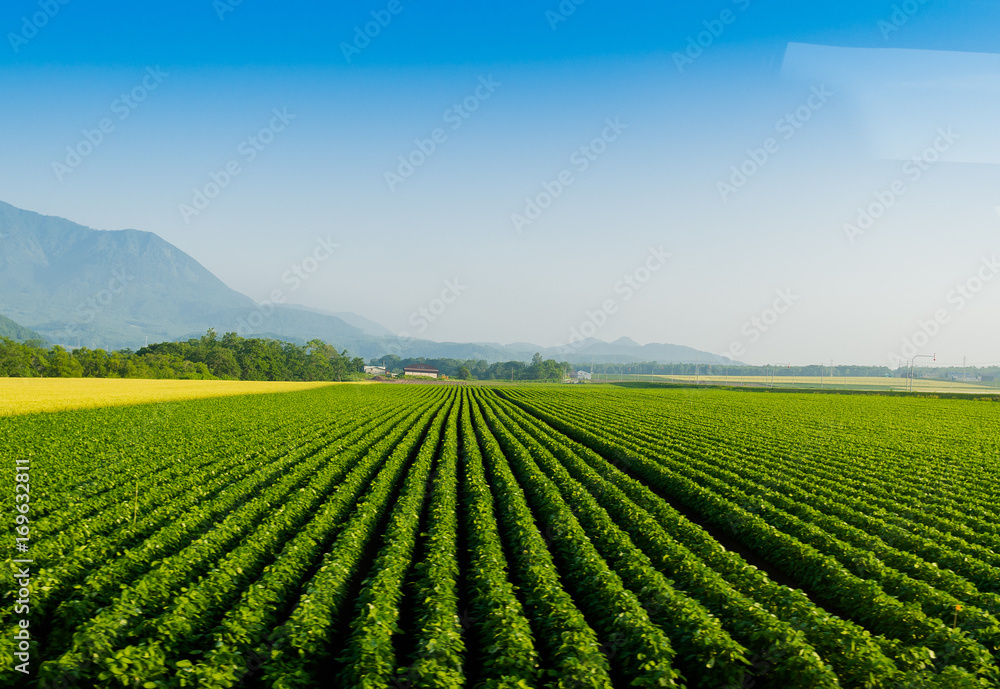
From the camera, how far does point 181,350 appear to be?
126 m

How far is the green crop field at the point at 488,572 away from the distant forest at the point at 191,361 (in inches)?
3613

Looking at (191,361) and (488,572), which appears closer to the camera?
(488,572)

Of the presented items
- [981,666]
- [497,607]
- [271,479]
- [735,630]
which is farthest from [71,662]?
[981,666]

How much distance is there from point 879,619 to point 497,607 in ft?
21.5

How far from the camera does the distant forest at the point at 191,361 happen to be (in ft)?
296

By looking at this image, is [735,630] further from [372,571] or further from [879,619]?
[372,571]

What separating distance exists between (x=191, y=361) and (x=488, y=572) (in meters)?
136

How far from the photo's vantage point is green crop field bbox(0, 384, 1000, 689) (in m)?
6.41

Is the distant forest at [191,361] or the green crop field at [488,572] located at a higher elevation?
the distant forest at [191,361]

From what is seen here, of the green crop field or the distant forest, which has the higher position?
the distant forest

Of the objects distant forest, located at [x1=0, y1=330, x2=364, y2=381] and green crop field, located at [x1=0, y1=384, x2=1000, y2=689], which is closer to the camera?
green crop field, located at [x1=0, y1=384, x2=1000, y2=689]

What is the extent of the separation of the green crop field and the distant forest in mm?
91768

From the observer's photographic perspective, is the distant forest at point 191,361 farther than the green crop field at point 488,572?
Yes

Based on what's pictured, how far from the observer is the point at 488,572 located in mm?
8727
